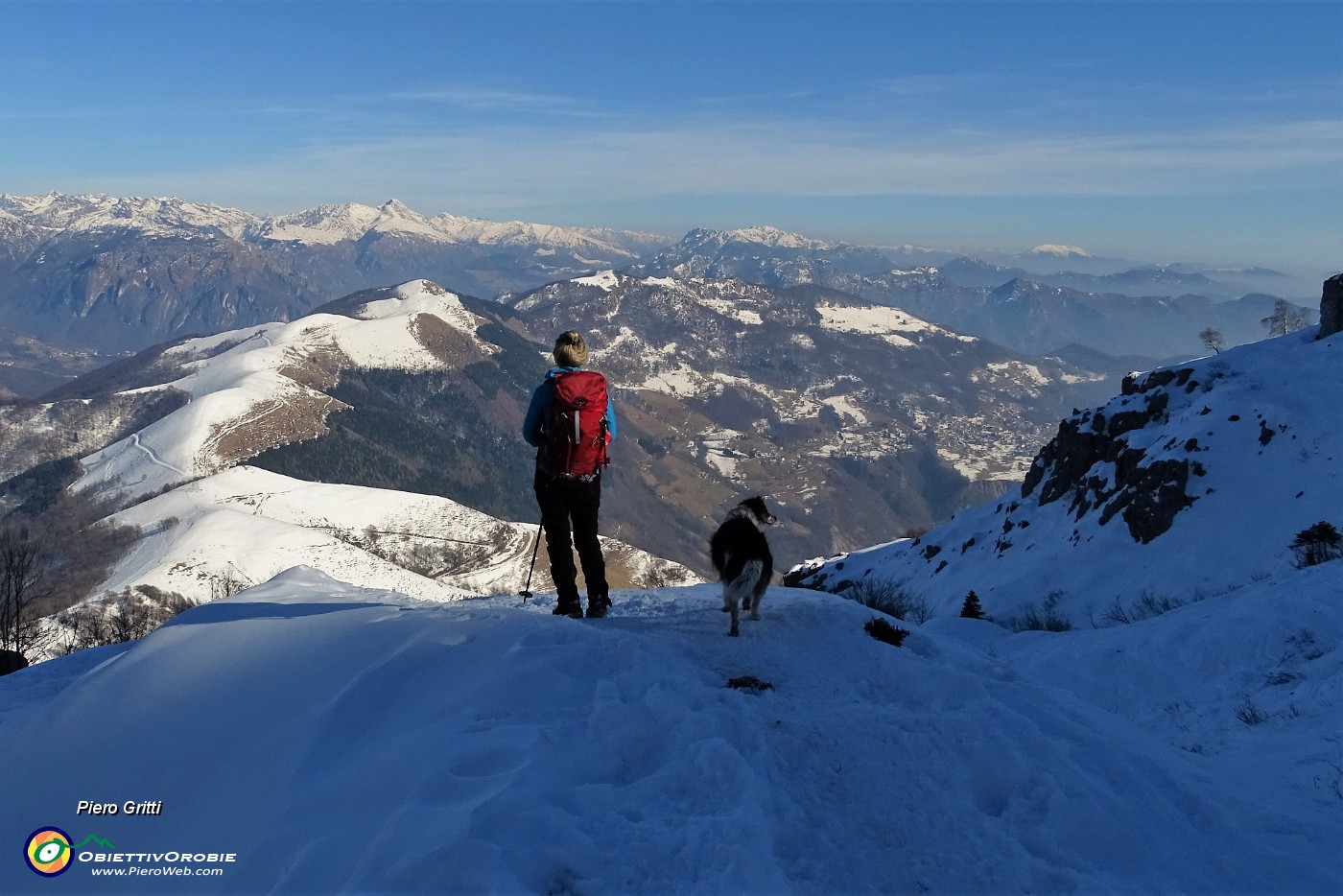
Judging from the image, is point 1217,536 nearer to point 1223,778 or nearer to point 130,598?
point 1223,778

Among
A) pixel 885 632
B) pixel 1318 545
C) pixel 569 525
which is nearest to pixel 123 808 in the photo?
pixel 569 525

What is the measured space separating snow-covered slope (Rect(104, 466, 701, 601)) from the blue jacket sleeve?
86.7 metres

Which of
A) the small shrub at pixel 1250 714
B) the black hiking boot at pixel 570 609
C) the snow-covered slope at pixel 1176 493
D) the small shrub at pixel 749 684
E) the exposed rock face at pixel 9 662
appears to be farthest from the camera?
the snow-covered slope at pixel 1176 493

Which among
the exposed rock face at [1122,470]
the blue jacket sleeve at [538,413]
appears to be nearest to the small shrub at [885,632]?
the blue jacket sleeve at [538,413]

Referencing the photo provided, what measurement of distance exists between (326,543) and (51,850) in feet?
436

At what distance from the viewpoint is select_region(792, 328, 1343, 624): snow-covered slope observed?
42.1 m

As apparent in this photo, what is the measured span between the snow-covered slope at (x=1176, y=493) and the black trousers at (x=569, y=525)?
3597 centimetres

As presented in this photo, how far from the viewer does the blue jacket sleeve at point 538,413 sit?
10.7 m

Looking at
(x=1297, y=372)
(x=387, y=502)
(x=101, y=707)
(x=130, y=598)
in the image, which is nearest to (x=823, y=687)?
(x=101, y=707)

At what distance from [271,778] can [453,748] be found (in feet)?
5.17

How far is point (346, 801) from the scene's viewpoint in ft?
19.4

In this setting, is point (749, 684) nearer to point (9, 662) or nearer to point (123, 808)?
point (123, 808)

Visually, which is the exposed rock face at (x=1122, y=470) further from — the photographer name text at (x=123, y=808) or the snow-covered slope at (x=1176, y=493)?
the photographer name text at (x=123, y=808)

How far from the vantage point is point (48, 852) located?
604 centimetres
